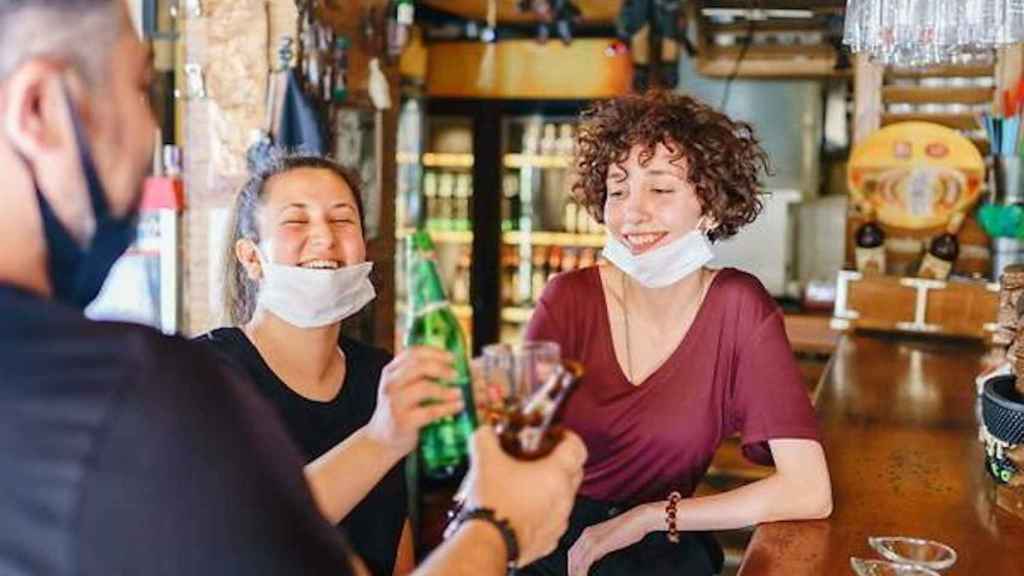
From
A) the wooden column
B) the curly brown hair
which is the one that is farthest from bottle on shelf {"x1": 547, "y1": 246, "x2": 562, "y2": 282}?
the curly brown hair

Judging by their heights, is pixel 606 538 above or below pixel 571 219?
below

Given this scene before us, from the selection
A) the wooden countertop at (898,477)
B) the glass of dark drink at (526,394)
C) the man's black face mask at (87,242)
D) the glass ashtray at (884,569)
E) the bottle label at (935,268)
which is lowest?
the wooden countertop at (898,477)

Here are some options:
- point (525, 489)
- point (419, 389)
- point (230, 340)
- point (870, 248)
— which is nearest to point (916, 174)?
point (870, 248)

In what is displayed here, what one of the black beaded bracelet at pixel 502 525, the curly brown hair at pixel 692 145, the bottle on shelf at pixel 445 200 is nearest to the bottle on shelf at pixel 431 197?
the bottle on shelf at pixel 445 200

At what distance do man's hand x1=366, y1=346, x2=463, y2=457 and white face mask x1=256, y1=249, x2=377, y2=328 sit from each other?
62 centimetres

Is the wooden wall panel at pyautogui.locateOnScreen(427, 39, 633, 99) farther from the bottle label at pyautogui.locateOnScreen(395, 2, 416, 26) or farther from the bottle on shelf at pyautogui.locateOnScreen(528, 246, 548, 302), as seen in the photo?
the bottle label at pyautogui.locateOnScreen(395, 2, 416, 26)

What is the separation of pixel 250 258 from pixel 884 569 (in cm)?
121

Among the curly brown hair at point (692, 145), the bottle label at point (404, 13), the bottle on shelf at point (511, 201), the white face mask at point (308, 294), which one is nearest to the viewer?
the white face mask at point (308, 294)

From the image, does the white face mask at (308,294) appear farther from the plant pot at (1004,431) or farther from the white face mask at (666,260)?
the plant pot at (1004,431)

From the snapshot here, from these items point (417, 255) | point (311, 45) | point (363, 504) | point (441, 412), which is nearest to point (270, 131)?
point (311, 45)

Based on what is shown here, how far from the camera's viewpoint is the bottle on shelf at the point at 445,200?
271 inches

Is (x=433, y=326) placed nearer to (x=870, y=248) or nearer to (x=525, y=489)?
(x=525, y=489)

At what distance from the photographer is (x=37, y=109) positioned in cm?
93

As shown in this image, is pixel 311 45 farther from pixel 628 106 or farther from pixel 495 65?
pixel 495 65
